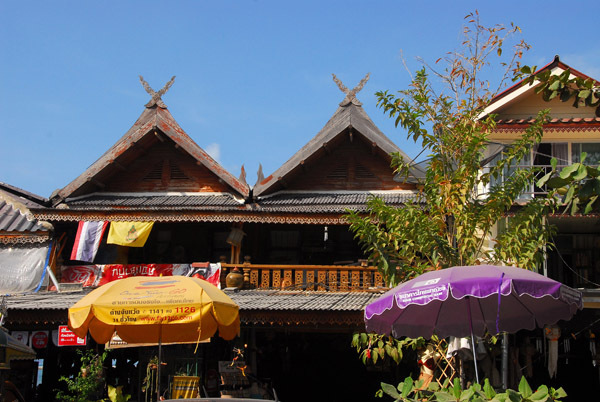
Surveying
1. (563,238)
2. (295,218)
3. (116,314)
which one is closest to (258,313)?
(295,218)

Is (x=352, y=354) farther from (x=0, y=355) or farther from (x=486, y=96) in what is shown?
(x=0, y=355)

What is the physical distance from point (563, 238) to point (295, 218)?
6.86m

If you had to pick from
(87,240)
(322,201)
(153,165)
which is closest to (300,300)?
(322,201)

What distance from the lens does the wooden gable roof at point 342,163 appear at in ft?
49.1

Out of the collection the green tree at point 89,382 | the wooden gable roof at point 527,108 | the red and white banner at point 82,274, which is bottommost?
the green tree at point 89,382

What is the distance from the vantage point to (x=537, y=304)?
25.3 ft

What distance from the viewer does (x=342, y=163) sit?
1543 cm

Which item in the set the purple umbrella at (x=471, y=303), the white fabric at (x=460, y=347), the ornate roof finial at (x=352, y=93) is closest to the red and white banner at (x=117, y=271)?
the ornate roof finial at (x=352, y=93)

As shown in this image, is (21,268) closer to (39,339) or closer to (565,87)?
(39,339)

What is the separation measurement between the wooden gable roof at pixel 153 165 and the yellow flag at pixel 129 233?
1.54m

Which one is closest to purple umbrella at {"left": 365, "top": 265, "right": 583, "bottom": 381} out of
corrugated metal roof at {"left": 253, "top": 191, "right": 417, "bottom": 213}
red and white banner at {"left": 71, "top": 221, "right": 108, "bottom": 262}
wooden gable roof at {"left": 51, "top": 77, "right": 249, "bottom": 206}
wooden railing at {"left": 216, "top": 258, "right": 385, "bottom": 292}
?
wooden railing at {"left": 216, "top": 258, "right": 385, "bottom": 292}

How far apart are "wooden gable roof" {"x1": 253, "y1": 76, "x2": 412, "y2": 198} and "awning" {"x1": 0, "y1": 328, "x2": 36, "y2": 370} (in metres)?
7.36

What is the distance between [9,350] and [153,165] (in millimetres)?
8170

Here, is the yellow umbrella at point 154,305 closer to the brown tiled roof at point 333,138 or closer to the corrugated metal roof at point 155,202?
the corrugated metal roof at point 155,202
